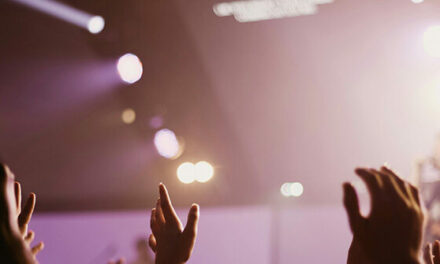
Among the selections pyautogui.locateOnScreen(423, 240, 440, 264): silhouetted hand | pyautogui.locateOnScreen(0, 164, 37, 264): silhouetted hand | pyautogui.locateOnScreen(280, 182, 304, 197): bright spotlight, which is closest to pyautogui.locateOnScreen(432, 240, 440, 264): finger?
pyautogui.locateOnScreen(423, 240, 440, 264): silhouetted hand

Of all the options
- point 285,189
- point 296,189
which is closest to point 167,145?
point 285,189

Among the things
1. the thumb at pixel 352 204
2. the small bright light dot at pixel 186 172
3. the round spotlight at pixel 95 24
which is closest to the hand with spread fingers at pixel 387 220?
the thumb at pixel 352 204

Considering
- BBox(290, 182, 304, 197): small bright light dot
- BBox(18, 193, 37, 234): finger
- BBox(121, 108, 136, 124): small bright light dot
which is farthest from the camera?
BBox(290, 182, 304, 197): small bright light dot

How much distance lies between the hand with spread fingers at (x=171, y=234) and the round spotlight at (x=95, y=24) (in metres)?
4.13

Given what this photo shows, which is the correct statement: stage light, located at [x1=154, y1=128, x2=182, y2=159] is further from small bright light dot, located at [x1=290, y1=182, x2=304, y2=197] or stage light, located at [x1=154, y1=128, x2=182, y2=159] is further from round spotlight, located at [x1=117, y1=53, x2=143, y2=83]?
small bright light dot, located at [x1=290, y1=182, x2=304, y2=197]

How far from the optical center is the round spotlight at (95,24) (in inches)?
206

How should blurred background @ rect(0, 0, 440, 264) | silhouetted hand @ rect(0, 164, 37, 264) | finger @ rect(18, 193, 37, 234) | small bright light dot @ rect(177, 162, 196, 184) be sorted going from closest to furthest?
1. silhouetted hand @ rect(0, 164, 37, 264)
2. finger @ rect(18, 193, 37, 234)
3. blurred background @ rect(0, 0, 440, 264)
4. small bright light dot @ rect(177, 162, 196, 184)

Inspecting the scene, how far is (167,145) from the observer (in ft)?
22.0

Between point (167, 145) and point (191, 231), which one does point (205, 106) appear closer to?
point (167, 145)

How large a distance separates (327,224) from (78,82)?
4.84 m

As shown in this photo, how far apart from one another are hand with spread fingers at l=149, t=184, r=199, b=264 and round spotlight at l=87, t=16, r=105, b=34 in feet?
13.6

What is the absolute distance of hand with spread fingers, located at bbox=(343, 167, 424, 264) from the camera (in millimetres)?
1203

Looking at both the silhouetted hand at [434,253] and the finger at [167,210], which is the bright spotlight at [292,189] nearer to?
the silhouetted hand at [434,253]

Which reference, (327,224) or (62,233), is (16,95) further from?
(327,224)
